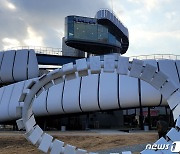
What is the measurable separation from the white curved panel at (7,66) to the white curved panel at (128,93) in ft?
80.2

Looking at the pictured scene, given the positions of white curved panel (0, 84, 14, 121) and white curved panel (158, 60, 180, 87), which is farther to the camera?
white curved panel (0, 84, 14, 121)

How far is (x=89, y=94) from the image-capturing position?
38.7 metres

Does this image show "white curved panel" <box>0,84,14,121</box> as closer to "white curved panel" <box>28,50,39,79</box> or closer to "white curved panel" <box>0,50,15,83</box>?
"white curved panel" <box>28,50,39,79</box>

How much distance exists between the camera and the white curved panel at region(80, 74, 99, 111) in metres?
38.5

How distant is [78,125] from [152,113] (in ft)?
33.5

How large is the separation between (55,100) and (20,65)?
51.6 ft

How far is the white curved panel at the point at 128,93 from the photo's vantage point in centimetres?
3703

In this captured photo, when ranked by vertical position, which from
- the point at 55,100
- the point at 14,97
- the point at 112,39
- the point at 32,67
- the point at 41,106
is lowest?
the point at 41,106

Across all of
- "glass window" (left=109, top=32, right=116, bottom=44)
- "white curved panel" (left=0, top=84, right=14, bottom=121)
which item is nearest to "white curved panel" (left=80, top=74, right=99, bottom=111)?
"white curved panel" (left=0, top=84, right=14, bottom=121)

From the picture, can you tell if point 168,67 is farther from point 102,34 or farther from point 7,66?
point 102,34

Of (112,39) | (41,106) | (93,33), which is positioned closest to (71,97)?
(41,106)

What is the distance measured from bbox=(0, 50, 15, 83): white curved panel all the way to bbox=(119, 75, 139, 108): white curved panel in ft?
80.2

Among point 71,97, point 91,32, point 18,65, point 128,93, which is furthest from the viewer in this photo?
point 91,32

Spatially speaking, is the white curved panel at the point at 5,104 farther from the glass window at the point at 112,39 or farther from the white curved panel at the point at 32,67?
the glass window at the point at 112,39
